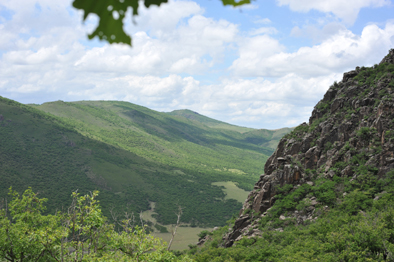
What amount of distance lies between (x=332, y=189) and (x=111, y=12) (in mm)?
40160

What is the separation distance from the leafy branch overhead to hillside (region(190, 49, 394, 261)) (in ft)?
82.4

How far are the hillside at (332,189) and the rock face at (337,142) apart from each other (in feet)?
0.35

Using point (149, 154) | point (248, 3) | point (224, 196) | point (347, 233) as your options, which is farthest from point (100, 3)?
point (149, 154)

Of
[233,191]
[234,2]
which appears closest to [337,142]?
[234,2]

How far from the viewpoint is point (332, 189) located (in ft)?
122

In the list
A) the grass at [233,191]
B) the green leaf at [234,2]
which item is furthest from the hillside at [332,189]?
the grass at [233,191]

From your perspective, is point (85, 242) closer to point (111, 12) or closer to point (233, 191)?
point (111, 12)

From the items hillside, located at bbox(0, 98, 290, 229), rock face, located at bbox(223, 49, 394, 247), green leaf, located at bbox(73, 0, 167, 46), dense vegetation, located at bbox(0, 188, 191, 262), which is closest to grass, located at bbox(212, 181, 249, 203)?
hillside, located at bbox(0, 98, 290, 229)

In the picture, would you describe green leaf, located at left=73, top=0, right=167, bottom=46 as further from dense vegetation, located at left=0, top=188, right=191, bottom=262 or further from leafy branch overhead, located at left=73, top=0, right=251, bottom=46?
dense vegetation, located at left=0, top=188, right=191, bottom=262

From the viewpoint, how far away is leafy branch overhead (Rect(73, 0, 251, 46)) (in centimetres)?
188

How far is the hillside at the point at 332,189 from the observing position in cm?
2617

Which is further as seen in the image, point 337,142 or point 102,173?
A: point 102,173

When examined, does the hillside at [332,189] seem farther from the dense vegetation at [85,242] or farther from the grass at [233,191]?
the grass at [233,191]

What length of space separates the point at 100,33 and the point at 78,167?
14959 centimetres
